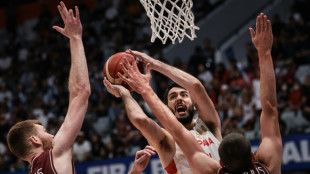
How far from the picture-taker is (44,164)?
3.41m

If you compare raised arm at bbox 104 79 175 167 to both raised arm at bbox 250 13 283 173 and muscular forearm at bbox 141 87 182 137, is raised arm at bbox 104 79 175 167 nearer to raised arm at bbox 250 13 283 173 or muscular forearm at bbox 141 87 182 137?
muscular forearm at bbox 141 87 182 137

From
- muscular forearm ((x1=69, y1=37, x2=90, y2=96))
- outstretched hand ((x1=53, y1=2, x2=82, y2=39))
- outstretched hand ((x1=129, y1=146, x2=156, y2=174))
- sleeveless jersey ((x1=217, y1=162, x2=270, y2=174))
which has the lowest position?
outstretched hand ((x1=129, y1=146, x2=156, y2=174))

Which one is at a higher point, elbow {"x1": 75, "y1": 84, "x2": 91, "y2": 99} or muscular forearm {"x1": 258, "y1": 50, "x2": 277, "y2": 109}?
elbow {"x1": 75, "y1": 84, "x2": 91, "y2": 99}

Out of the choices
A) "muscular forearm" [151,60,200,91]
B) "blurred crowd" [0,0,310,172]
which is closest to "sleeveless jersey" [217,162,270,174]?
"muscular forearm" [151,60,200,91]

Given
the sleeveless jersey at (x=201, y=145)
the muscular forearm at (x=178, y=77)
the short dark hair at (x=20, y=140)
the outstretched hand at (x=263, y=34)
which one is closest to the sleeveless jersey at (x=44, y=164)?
the short dark hair at (x=20, y=140)

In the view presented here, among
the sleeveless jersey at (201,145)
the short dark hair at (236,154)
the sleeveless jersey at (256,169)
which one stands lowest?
the sleeveless jersey at (201,145)

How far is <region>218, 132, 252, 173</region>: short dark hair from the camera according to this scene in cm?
321

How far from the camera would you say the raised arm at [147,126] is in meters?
3.64

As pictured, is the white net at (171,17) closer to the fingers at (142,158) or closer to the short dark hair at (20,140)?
the fingers at (142,158)

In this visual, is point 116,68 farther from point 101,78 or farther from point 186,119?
point 101,78

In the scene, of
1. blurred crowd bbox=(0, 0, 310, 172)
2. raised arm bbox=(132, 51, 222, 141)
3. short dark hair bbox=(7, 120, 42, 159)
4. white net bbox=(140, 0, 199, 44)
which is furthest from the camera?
blurred crowd bbox=(0, 0, 310, 172)

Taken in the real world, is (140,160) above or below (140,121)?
below

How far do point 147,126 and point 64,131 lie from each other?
23.7 inches

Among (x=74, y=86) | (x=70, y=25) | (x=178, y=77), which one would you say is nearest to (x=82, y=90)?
(x=74, y=86)
